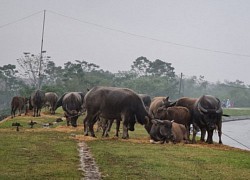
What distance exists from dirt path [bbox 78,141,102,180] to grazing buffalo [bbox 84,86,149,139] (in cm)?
459

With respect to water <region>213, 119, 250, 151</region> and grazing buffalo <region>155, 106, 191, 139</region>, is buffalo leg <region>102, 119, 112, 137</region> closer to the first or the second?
grazing buffalo <region>155, 106, 191, 139</region>

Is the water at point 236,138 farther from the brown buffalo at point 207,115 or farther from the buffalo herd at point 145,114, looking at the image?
the buffalo herd at point 145,114

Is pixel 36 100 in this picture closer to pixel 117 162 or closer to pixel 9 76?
pixel 117 162

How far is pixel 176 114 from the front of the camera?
77.7ft

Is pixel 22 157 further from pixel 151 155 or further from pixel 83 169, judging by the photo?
pixel 151 155

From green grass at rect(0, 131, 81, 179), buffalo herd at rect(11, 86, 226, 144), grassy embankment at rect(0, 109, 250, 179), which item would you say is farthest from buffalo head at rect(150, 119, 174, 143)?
green grass at rect(0, 131, 81, 179)

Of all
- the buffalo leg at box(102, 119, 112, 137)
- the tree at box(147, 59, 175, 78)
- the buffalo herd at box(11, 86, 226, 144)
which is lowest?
the buffalo leg at box(102, 119, 112, 137)

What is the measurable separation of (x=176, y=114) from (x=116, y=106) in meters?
3.85

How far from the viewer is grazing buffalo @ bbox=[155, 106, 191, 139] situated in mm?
23078

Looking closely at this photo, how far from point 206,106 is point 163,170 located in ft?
36.9

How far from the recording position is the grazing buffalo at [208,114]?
22938mm

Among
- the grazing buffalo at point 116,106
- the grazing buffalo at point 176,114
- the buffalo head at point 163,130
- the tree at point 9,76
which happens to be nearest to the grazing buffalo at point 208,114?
the grazing buffalo at point 176,114

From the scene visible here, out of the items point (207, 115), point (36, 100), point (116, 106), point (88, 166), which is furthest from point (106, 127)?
point (36, 100)

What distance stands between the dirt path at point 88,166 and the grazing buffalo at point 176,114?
6.90 metres
